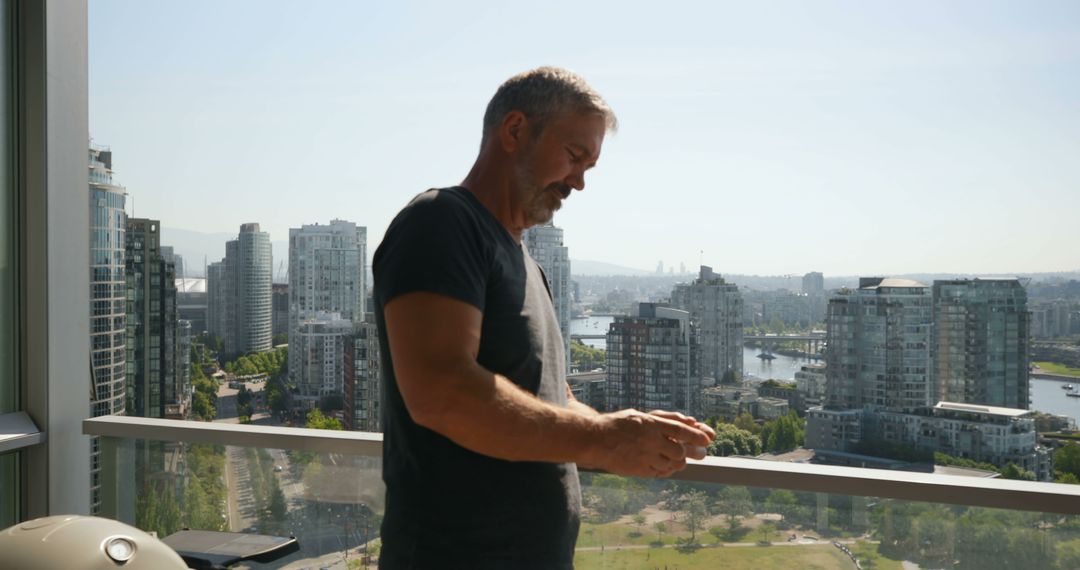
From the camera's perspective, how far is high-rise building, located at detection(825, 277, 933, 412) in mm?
6078

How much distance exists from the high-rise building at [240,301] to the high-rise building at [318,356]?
1.03 ft

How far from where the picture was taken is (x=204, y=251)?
26.2 feet

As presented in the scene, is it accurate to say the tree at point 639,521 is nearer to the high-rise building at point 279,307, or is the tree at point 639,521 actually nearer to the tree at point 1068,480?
the tree at point 1068,480

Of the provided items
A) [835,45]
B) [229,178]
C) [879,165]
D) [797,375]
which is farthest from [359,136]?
[879,165]

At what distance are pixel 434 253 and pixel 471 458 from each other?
1.03 ft

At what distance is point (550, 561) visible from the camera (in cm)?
117

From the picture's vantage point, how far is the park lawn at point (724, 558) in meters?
1.66

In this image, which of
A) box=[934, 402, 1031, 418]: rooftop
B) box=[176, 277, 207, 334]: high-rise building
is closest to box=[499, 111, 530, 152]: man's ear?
box=[934, 402, 1031, 418]: rooftop

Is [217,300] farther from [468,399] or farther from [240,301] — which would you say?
[468,399]

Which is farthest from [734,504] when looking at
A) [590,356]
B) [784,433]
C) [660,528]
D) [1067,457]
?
[590,356]

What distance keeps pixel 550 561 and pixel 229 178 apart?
47.8ft

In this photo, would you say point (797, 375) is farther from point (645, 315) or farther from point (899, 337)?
point (645, 315)

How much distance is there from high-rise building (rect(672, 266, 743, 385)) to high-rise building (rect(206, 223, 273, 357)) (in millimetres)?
4103

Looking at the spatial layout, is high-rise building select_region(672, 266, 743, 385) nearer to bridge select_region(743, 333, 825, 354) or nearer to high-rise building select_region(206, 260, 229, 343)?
bridge select_region(743, 333, 825, 354)
